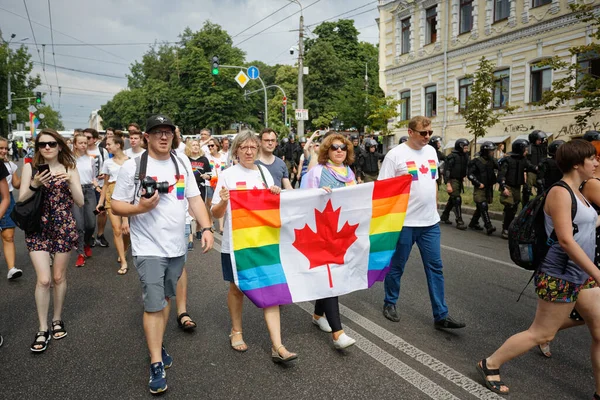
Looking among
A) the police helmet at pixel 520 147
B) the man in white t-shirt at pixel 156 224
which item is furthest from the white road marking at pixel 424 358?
the police helmet at pixel 520 147

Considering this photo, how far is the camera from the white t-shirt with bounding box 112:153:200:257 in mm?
3598

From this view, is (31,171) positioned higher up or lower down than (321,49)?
lower down

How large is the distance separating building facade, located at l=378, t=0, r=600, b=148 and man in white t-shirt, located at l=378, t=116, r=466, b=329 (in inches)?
640

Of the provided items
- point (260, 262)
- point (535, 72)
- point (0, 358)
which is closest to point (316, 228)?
point (260, 262)

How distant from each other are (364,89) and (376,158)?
32156 millimetres

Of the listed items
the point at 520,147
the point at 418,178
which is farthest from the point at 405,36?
the point at 418,178

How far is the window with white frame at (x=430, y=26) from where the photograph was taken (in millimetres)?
29484

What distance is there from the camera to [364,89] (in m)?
45.2

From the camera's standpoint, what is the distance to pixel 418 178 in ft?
15.4

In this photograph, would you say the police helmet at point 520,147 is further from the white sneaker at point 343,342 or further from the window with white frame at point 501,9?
the window with white frame at point 501,9

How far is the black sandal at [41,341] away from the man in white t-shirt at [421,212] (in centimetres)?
307

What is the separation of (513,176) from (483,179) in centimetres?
67

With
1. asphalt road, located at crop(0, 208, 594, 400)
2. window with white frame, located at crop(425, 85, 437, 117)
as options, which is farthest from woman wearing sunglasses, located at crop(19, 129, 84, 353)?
window with white frame, located at crop(425, 85, 437, 117)

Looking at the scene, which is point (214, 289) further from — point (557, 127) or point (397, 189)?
point (557, 127)
